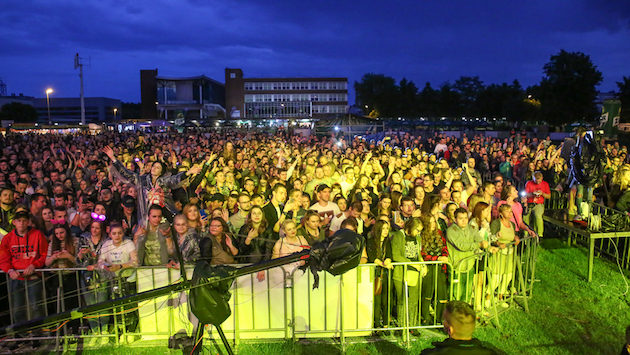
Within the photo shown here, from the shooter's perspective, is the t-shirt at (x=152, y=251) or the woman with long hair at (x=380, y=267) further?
the woman with long hair at (x=380, y=267)

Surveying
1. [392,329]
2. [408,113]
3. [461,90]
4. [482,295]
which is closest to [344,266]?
[392,329]

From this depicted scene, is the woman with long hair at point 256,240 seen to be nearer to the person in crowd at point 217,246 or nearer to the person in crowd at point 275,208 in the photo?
the person in crowd at point 217,246

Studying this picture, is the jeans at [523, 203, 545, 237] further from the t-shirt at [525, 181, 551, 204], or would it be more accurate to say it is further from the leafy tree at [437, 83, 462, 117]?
the leafy tree at [437, 83, 462, 117]

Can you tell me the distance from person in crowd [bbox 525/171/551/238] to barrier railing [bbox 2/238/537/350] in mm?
4334

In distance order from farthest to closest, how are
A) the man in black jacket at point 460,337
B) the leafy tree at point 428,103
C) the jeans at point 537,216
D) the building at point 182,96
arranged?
the building at point 182,96 < the leafy tree at point 428,103 < the jeans at point 537,216 < the man in black jacket at point 460,337

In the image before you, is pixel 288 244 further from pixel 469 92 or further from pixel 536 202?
pixel 469 92

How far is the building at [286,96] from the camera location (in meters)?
96.8

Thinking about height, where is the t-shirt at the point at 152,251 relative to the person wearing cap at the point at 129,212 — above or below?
below

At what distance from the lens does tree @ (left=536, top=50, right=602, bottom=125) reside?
38.8 m

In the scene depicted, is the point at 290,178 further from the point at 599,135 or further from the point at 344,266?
the point at 344,266

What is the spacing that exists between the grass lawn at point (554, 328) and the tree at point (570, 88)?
38239 mm

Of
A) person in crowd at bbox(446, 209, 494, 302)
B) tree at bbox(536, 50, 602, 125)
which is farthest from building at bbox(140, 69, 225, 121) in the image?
person in crowd at bbox(446, 209, 494, 302)

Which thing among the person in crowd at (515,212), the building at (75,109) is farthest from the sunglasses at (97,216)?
the building at (75,109)

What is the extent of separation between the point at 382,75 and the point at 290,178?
3501 inches
